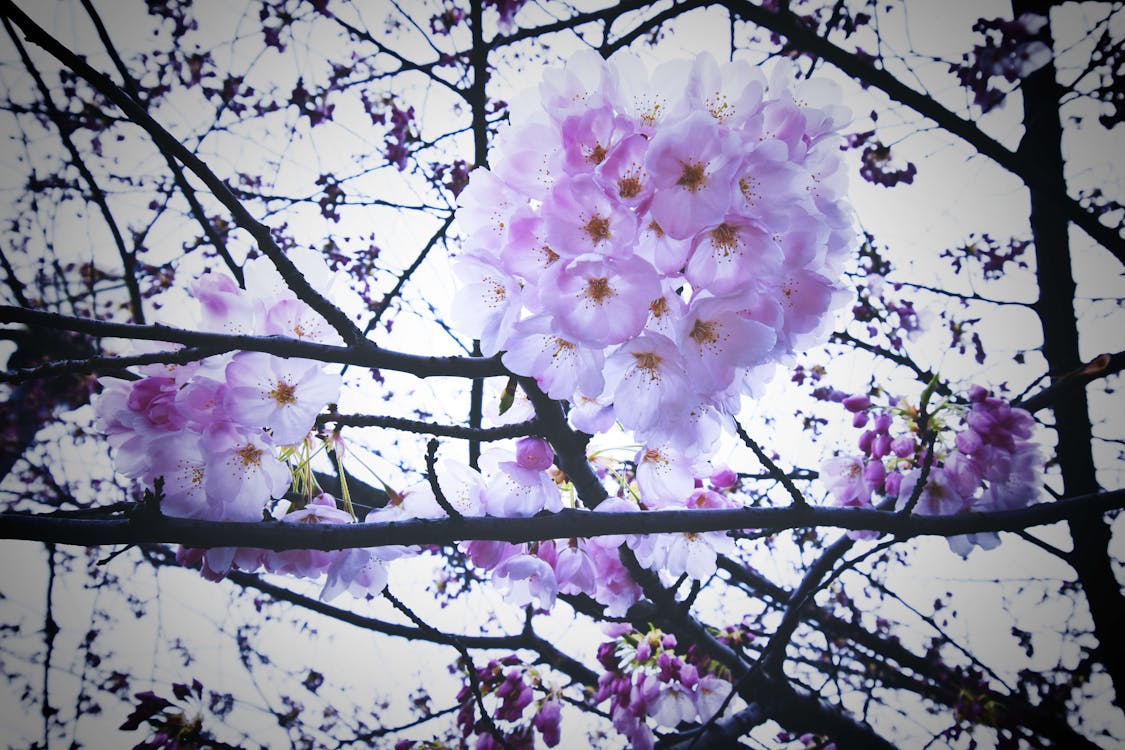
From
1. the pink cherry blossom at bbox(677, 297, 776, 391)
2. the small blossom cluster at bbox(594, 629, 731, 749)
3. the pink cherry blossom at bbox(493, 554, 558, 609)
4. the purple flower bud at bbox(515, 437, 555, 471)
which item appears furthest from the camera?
the small blossom cluster at bbox(594, 629, 731, 749)

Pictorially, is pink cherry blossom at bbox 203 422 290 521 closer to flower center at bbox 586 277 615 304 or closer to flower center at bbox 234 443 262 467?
flower center at bbox 234 443 262 467

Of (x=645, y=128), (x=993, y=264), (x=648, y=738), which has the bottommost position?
(x=648, y=738)

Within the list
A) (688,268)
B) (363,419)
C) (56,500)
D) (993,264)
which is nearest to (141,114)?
(363,419)

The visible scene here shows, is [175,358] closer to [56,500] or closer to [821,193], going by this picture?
[821,193]

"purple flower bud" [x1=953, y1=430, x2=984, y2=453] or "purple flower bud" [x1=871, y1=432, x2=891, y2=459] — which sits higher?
"purple flower bud" [x1=871, y1=432, x2=891, y2=459]

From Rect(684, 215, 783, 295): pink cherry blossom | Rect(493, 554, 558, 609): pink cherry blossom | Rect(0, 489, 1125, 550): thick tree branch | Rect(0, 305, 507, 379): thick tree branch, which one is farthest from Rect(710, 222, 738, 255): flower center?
Rect(493, 554, 558, 609): pink cherry blossom

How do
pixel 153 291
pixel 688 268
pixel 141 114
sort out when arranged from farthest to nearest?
pixel 153 291 < pixel 141 114 < pixel 688 268

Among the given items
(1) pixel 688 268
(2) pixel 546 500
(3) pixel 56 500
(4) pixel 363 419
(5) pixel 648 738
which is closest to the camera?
(1) pixel 688 268

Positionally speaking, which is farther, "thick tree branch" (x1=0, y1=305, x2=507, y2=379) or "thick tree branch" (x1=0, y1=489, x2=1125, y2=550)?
"thick tree branch" (x1=0, y1=489, x2=1125, y2=550)
